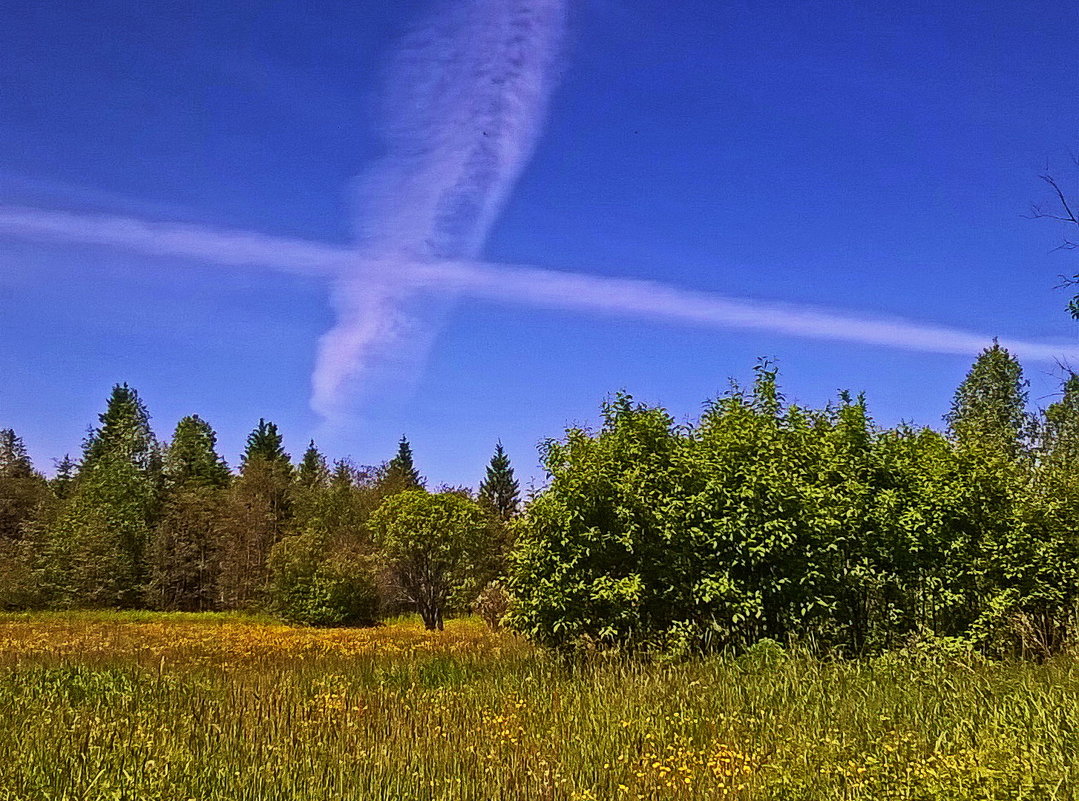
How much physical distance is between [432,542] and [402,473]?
86.7 feet

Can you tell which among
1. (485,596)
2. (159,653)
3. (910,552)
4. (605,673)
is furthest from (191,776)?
(485,596)

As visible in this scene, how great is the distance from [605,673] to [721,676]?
131 cm

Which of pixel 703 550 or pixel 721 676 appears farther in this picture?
pixel 703 550

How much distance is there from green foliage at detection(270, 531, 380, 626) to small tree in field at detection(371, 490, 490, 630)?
421 cm

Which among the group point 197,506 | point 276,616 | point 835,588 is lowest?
A: point 276,616

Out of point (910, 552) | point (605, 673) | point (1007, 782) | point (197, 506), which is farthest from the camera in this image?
point (197, 506)

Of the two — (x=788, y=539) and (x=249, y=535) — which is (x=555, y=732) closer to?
(x=788, y=539)

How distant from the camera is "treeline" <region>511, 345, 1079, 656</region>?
9867 millimetres

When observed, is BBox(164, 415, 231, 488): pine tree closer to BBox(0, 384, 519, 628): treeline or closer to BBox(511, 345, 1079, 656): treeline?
BBox(0, 384, 519, 628): treeline

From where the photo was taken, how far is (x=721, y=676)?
805 centimetres

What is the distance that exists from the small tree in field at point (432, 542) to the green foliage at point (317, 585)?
4.21 metres

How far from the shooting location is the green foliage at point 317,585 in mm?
29406

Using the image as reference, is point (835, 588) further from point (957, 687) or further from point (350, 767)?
point (350, 767)

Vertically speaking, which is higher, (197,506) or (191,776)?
(197,506)
